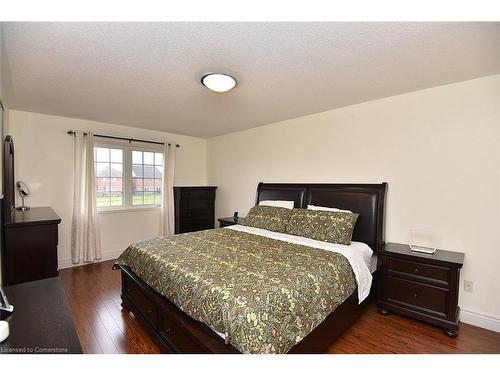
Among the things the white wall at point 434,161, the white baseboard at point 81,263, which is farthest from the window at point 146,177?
the white wall at point 434,161

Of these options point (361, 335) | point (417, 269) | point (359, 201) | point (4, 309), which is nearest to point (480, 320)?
point (417, 269)

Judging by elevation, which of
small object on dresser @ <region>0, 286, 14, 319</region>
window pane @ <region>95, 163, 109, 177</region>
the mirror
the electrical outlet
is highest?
window pane @ <region>95, 163, 109, 177</region>

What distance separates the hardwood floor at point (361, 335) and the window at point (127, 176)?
1.80m

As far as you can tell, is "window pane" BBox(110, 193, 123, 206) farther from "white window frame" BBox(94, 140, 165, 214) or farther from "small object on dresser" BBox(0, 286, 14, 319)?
"small object on dresser" BBox(0, 286, 14, 319)

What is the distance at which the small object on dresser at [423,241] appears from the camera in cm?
226

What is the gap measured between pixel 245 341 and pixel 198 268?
2.08ft

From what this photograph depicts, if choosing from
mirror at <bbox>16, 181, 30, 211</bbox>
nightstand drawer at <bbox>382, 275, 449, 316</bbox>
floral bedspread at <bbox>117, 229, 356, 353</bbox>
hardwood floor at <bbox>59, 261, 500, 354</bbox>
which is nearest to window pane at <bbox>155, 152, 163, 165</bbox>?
mirror at <bbox>16, 181, 30, 211</bbox>

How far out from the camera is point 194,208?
441 cm

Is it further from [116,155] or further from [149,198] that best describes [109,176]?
[149,198]

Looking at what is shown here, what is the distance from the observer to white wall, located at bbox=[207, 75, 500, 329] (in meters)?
2.07

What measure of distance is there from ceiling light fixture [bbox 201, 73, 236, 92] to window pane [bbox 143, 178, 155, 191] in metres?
2.75

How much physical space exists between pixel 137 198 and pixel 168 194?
0.53 m

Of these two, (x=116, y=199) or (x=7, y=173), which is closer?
(x=7, y=173)

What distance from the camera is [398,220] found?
2557 millimetres
